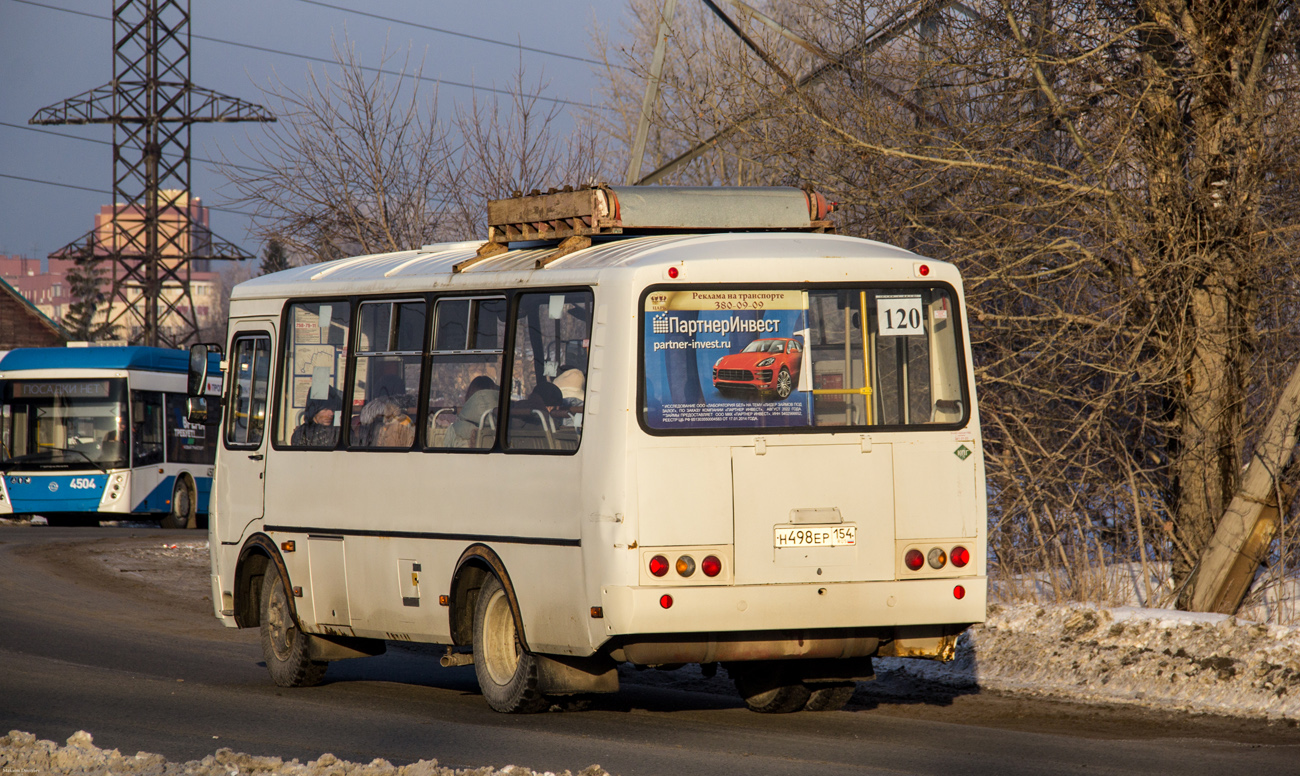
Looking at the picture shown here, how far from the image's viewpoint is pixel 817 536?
8.56m

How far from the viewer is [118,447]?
2975 cm

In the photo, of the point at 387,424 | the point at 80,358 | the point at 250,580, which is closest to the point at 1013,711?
the point at 387,424

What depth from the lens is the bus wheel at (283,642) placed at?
1118cm

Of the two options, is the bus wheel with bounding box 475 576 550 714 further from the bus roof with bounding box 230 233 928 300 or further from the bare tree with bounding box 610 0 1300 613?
→ the bare tree with bounding box 610 0 1300 613

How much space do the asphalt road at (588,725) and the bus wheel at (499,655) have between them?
4.0 inches

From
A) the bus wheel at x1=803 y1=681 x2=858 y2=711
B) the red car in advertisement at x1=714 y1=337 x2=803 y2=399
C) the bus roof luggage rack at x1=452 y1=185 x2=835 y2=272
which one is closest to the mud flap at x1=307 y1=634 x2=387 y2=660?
the bus roof luggage rack at x1=452 y1=185 x2=835 y2=272

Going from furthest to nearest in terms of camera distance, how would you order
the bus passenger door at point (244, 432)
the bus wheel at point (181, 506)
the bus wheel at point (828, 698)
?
1. the bus wheel at point (181, 506)
2. the bus passenger door at point (244, 432)
3. the bus wheel at point (828, 698)

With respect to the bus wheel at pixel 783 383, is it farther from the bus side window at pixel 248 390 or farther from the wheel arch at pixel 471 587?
the bus side window at pixel 248 390

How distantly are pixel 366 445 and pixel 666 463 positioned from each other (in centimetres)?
274

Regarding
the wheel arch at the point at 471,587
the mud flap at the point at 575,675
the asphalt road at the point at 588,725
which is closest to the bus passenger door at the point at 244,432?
the asphalt road at the point at 588,725

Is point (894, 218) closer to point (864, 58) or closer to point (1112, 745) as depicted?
point (864, 58)

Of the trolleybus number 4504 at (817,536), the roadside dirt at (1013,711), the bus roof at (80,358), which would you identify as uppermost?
the bus roof at (80,358)

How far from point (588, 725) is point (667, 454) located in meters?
1.81

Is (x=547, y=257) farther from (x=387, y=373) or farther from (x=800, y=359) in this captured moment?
(x=800, y=359)
